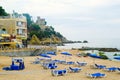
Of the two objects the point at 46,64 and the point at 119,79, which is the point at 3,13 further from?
the point at 119,79

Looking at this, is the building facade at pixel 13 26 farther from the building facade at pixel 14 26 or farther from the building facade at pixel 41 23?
the building facade at pixel 41 23

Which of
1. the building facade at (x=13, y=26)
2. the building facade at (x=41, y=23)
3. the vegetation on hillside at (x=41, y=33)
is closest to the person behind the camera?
the building facade at (x=13, y=26)

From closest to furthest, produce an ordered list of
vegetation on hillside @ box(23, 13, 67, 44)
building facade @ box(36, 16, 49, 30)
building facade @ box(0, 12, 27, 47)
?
1. building facade @ box(0, 12, 27, 47)
2. vegetation on hillside @ box(23, 13, 67, 44)
3. building facade @ box(36, 16, 49, 30)

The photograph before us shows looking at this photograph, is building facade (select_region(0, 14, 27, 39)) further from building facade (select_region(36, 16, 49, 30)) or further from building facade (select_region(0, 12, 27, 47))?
building facade (select_region(36, 16, 49, 30))

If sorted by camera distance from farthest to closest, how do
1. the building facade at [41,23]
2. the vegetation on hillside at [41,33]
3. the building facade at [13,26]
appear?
1. the building facade at [41,23]
2. the vegetation on hillside at [41,33]
3. the building facade at [13,26]

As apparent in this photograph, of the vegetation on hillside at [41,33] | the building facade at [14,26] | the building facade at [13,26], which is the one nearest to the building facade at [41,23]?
the vegetation on hillside at [41,33]

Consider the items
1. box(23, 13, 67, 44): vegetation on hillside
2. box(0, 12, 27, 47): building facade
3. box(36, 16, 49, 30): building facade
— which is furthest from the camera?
box(36, 16, 49, 30): building facade

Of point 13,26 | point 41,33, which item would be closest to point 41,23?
point 41,33

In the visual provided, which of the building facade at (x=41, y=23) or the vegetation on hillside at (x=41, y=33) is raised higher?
the building facade at (x=41, y=23)

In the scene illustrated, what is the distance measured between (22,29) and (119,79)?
43.8 metres

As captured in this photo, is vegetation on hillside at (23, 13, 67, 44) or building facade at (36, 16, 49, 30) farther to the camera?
building facade at (36, 16, 49, 30)

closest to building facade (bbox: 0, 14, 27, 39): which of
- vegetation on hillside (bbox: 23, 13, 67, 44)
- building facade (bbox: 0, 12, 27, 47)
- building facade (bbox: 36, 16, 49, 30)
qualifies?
building facade (bbox: 0, 12, 27, 47)

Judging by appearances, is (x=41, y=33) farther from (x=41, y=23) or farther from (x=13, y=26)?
(x=13, y=26)

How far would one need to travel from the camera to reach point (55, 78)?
2839 centimetres
